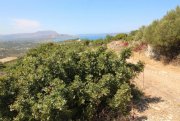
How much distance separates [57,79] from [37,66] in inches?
62.8

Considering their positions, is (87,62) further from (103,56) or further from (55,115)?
(55,115)

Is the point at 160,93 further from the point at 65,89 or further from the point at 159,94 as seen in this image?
the point at 65,89

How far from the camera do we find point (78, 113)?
34.9ft

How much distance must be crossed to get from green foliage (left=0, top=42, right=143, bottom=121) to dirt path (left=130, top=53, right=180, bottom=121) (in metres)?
1.31

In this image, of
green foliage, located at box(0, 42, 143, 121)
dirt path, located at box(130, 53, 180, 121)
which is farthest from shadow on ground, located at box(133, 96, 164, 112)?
green foliage, located at box(0, 42, 143, 121)

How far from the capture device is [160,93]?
1396cm

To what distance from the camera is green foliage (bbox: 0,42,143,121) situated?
30.7 ft

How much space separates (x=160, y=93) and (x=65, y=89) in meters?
6.23

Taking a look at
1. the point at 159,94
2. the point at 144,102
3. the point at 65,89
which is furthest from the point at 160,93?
the point at 65,89

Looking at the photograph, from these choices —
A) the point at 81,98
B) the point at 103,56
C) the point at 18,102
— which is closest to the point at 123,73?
the point at 103,56

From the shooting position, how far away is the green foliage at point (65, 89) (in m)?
9.34

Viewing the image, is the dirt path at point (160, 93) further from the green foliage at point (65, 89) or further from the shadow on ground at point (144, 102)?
the green foliage at point (65, 89)

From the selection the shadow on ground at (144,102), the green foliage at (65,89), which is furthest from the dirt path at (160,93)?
the green foliage at (65,89)

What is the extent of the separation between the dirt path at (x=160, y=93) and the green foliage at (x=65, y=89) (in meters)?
1.31
